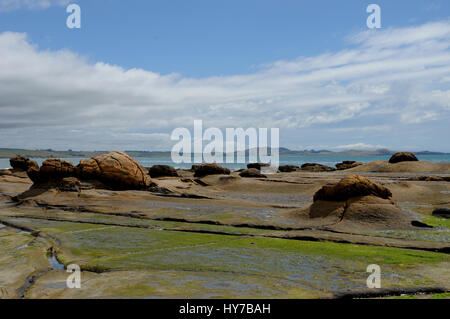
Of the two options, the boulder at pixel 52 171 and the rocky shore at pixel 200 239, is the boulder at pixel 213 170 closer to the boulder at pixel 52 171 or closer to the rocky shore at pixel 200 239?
the rocky shore at pixel 200 239

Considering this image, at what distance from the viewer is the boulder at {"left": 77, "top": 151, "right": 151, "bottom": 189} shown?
16234mm

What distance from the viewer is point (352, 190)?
421 inches

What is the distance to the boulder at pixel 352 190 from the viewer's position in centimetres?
1070

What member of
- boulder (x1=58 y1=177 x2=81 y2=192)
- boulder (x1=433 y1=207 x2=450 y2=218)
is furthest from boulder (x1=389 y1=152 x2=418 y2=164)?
boulder (x1=58 y1=177 x2=81 y2=192)

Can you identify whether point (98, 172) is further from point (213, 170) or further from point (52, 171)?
point (213, 170)

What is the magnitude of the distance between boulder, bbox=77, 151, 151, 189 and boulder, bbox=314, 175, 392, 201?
8.36 m

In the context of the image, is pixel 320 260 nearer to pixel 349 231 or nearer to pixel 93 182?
pixel 349 231

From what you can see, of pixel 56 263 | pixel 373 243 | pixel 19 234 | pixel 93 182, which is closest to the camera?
pixel 56 263

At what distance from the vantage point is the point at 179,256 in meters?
6.52

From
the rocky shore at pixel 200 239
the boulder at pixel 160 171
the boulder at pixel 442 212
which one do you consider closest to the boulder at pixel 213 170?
the boulder at pixel 160 171

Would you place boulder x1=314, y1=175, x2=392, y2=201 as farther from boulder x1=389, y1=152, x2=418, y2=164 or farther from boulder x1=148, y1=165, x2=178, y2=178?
boulder x1=389, y1=152, x2=418, y2=164

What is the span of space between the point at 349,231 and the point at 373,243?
4.13 feet
